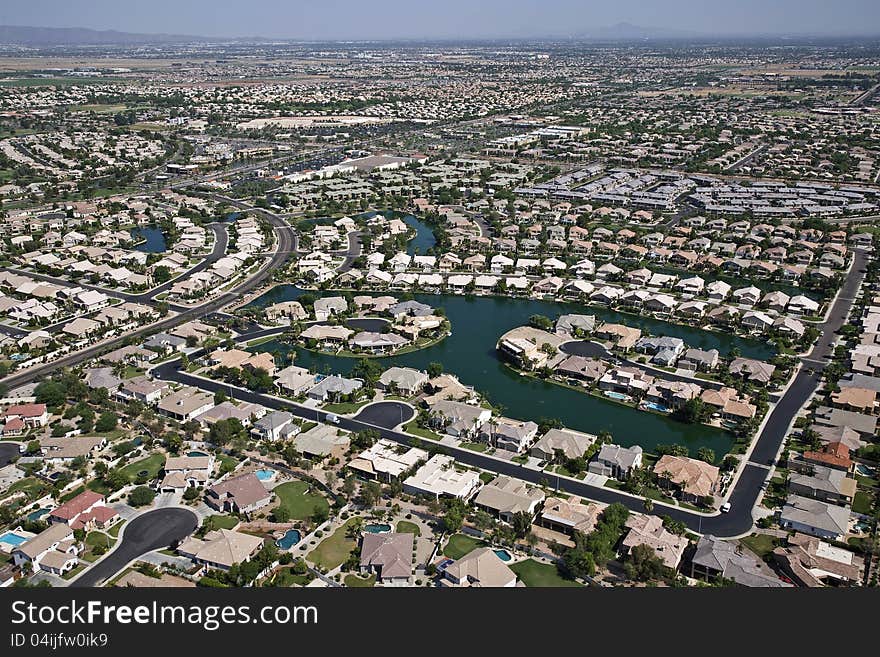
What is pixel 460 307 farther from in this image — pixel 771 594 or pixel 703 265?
pixel 771 594

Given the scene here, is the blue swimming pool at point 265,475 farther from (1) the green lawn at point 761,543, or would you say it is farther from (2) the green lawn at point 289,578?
(1) the green lawn at point 761,543

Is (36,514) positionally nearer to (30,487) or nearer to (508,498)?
(30,487)

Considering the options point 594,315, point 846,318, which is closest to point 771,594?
point 594,315

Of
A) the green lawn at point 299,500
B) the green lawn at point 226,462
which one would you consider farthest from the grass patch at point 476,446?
the green lawn at point 226,462

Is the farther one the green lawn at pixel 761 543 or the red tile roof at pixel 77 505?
the red tile roof at pixel 77 505

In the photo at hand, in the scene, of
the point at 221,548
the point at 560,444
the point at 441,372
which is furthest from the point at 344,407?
the point at 221,548

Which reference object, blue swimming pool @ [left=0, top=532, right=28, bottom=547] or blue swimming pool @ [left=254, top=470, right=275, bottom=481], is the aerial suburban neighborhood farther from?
blue swimming pool @ [left=254, top=470, right=275, bottom=481]

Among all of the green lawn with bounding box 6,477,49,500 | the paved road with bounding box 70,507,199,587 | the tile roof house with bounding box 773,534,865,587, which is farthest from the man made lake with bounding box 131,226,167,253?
the tile roof house with bounding box 773,534,865,587
